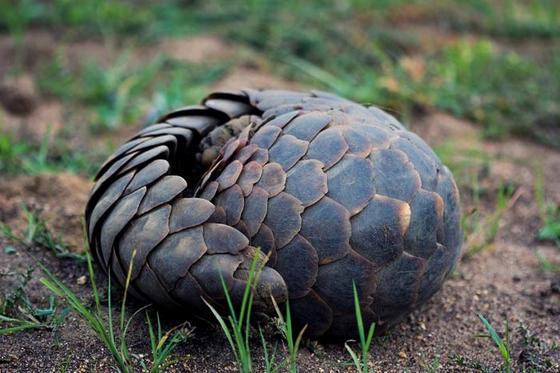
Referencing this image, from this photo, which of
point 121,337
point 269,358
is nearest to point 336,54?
point 269,358

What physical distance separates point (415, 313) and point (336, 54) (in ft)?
9.00

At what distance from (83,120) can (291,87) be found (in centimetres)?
122

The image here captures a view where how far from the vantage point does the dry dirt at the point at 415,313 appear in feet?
→ 7.20

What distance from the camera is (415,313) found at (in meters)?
2.58

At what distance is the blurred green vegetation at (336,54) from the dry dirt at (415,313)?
0.75 meters

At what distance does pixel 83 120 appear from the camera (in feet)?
13.9

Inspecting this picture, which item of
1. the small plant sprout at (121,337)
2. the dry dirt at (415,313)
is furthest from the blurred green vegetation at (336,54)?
the small plant sprout at (121,337)

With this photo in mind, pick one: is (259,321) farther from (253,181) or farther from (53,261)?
(53,261)

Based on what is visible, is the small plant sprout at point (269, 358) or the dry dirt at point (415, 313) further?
the dry dirt at point (415, 313)

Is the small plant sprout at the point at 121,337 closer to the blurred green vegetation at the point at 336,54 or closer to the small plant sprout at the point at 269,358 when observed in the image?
the small plant sprout at the point at 269,358

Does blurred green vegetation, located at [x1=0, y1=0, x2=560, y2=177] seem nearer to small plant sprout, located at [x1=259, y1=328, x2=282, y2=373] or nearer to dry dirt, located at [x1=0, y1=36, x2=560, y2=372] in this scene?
dry dirt, located at [x1=0, y1=36, x2=560, y2=372]

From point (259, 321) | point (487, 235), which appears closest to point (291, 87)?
point (487, 235)

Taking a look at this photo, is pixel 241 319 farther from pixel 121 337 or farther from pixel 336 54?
pixel 336 54

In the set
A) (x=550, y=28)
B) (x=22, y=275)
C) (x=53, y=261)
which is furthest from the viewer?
(x=550, y=28)
